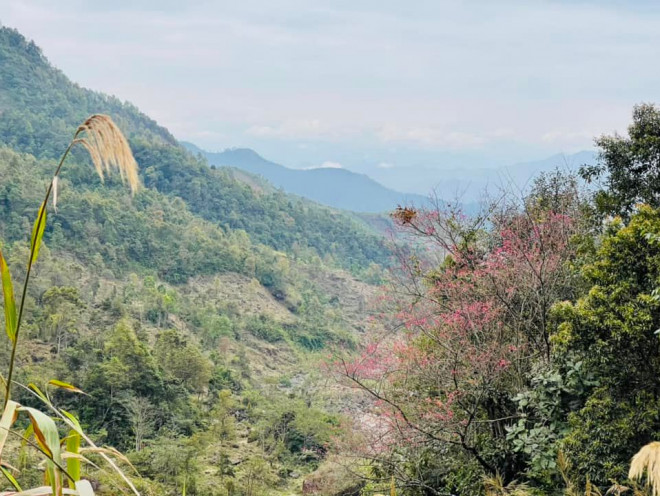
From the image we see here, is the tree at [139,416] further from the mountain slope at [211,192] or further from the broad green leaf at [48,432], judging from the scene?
the mountain slope at [211,192]

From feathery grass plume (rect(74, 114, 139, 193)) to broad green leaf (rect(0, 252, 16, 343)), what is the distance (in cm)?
24

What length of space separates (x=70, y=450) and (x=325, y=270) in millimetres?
40553

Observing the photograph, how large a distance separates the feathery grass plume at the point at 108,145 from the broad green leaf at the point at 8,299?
242 mm

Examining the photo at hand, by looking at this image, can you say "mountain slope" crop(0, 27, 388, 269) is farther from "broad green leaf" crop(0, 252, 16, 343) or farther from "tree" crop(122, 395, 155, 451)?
"broad green leaf" crop(0, 252, 16, 343)

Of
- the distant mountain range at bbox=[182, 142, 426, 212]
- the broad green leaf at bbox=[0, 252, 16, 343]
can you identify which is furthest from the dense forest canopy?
the distant mountain range at bbox=[182, 142, 426, 212]

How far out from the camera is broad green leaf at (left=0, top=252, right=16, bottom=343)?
100cm

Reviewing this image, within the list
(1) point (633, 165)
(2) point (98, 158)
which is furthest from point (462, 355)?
(2) point (98, 158)

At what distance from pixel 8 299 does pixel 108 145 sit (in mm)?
337

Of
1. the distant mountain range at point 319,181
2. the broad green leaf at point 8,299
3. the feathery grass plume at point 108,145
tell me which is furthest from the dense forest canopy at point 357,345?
the distant mountain range at point 319,181

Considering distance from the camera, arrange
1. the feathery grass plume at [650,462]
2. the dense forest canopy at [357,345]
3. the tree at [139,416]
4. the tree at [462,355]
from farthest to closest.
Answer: the tree at [139,416] → the tree at [462,355] → the dense forest canopy at [357,345] → the feathery grass plume at [650,462]

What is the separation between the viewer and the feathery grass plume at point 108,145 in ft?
3.27

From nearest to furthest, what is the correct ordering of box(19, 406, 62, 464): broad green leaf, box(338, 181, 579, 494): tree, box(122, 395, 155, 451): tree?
box(19, 406, 62, 464): broad green leaf, box(338, 181, 579, 494): tree, box(122, 395, 155, 451): tree

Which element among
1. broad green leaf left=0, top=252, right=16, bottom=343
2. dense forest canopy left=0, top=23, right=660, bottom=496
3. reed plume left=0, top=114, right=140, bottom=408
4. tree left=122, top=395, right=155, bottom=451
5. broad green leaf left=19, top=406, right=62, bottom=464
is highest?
reed plume left=0, top=114, right=140, bottom=408

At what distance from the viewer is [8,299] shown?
1032mm
